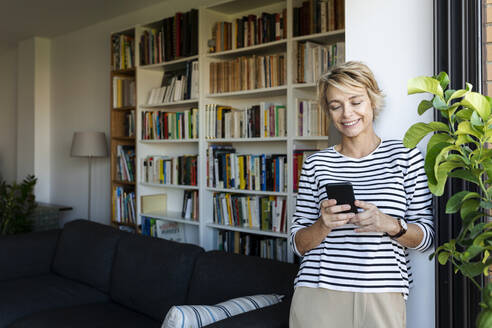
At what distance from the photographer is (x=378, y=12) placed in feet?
5.22

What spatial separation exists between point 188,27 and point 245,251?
1957mm

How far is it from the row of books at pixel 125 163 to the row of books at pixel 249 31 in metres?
1.49

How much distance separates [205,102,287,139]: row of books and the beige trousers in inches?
87.5

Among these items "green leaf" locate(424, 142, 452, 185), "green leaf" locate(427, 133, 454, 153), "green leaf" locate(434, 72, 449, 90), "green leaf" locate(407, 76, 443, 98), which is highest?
"green leaf" locate(434, 72, 449, 90)

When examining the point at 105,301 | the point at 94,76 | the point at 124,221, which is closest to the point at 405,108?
the point at 105,301

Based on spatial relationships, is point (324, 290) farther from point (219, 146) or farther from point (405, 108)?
point (219, 146)

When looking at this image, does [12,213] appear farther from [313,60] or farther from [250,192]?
[313,60]

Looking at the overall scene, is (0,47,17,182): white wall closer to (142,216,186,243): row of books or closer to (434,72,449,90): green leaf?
(142,216,186,243): row of books

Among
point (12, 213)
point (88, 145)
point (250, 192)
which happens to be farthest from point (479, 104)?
point (12, 213)

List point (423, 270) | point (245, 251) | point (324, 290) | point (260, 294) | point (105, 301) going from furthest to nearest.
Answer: point (245, 251)
point (105, 301)
point (260, 294)
point (423, 270)
point (324, 290)

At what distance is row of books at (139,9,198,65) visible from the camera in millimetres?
4039

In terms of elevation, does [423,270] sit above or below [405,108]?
below

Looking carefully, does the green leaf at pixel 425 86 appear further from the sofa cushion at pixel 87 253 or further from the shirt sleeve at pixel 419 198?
the sofa cushion at pixel 87 253

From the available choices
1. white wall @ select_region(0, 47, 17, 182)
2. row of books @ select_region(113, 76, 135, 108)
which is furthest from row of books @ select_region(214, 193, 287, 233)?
white wall @ select_region(0, 47, 17, 182)
